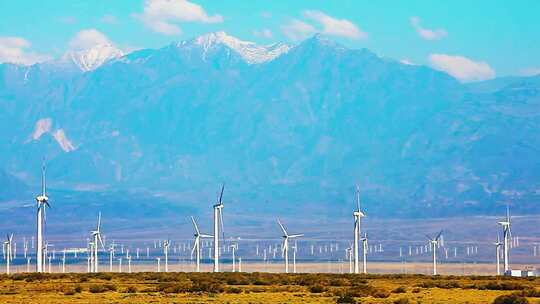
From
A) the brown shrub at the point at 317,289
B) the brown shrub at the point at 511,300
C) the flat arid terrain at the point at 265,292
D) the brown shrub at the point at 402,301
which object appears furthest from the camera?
the brown shrub at the point at 317,289

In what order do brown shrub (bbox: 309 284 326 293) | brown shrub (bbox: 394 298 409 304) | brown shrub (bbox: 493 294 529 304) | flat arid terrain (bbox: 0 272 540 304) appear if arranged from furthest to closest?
brown shrub (bbox: 309 284 326 293) < flat arid terrain (bbox: 0 272 540 304) < brown shrub (bbox: 493 294 529 304) < brown shrub (bbox: 394 298 409 304)

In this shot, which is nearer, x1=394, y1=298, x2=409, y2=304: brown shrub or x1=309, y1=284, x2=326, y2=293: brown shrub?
x1=394, y1=298, x2=409, y2=304: brown shrub

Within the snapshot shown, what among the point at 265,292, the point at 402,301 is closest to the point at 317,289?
the point at 265,292

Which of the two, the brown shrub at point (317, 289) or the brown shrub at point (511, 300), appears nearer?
the brown shrub at point (511, 300)

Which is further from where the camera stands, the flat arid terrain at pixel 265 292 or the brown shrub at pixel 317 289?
the brown shrub at pixel 317 289

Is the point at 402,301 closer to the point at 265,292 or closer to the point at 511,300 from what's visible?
the point at 511,300

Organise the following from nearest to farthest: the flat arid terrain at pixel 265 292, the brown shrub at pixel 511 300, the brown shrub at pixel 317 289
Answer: the brown shrub at pixel 511 300
the flat arid terrain at pixel 265 292
the brown shrub at pixel 317 289

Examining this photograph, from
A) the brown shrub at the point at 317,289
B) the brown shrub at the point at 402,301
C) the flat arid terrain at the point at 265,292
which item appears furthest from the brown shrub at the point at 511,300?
the brown shrub at the point at 317,289

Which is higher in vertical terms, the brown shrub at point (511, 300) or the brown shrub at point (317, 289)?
the brown shrub at point (317, 289)

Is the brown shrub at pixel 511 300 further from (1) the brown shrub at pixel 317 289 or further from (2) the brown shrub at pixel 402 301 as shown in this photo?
(1) the brown shrub at pixel 317 289

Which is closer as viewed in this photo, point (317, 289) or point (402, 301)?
point (402, 301)

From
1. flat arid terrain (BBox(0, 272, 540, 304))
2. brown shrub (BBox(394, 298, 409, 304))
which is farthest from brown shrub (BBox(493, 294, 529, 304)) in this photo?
brown shrub (BBox(394, 298, 409, 304))

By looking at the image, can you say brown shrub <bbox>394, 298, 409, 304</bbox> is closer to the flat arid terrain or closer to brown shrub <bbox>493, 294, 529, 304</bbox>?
the flat arid terrain

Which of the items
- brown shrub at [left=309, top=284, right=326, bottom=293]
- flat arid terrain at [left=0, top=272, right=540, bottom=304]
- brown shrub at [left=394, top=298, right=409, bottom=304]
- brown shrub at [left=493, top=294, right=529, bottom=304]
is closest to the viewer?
brown shrub at [left=394, top=298, right=409, bottom=304]
